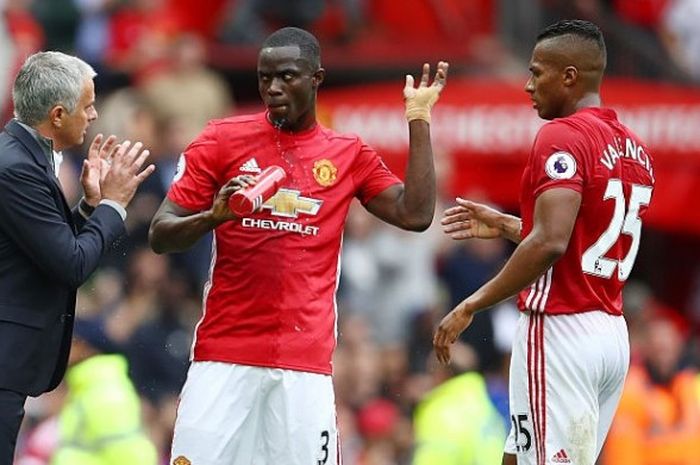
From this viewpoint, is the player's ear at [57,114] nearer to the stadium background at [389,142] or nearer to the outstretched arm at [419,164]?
the outstretched arm at [419,164]

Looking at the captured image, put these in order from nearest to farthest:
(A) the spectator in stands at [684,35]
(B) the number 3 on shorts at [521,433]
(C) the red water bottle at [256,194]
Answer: (C) the red water bottle at [256,194]
(B) the number 3 on shorts at [521,433]
(A) the spectator in stands at [684,35]

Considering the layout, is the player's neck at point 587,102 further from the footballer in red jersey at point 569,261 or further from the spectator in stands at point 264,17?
the spectator in stands at point 264,17

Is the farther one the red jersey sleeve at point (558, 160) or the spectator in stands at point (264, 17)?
the spectator in stands at point (264, 17)

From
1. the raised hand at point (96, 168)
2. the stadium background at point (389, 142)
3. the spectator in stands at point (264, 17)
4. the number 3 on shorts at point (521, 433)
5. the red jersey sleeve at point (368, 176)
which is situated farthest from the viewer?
the spectator in stands at point (264, 17)

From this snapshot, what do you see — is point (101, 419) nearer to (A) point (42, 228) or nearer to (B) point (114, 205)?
(B) point (114, 205)

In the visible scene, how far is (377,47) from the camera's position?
1820 cm

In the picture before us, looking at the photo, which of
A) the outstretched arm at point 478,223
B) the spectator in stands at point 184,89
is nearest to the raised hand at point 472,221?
the outstretched arm at point 478,223

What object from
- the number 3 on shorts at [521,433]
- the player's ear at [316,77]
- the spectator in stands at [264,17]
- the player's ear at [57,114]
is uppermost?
the spectator in stands at [264,17]

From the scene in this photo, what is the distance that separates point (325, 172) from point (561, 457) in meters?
1.76

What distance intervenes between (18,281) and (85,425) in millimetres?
3030

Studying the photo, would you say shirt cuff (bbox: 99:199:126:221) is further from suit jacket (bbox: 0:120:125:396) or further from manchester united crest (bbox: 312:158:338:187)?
manchester united crest (bbox: 312:158:338:187)

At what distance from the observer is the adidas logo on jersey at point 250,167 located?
30.2 ft

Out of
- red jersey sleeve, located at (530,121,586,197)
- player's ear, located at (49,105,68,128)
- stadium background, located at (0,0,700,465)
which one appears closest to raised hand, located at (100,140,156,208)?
player's ear, located at (49,105,68,128)

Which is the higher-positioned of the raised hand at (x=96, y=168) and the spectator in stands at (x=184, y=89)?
the spectator in stands at (x=184, y=89)
